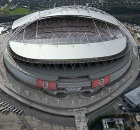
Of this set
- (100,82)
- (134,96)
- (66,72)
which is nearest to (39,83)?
(66,72)

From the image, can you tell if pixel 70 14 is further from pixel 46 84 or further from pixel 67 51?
pixel 46 84

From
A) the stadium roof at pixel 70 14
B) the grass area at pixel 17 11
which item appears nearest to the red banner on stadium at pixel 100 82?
the stadium roof at pixel 70 14

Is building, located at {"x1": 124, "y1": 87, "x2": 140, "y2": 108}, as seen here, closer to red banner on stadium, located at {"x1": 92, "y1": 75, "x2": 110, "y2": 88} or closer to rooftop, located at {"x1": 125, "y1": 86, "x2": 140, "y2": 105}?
rooftop, located at {"x1": 125, "y1": 86, "x2": 140, "y2": 105}

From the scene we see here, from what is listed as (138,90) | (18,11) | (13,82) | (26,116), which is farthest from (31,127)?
(18,11)

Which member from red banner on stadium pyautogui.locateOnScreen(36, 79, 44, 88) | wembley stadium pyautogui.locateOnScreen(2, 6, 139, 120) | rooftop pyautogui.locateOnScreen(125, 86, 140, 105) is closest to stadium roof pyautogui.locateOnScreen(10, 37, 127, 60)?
wembley stadium pyautogui.locateOnScreen(2, 6, 139, 120)

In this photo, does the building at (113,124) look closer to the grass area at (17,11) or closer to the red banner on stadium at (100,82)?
the red banner on stadium at (100,82)

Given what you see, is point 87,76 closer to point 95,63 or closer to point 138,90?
point 95,63
